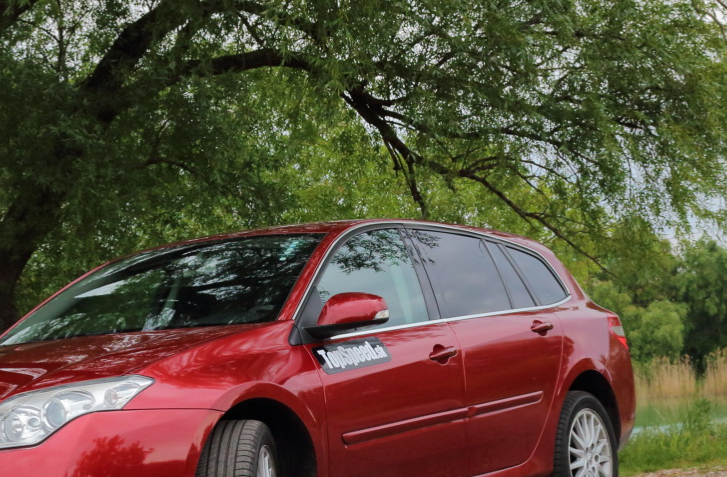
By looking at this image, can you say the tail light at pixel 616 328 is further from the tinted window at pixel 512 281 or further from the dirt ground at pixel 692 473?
the dirt ground at pixel 692 473

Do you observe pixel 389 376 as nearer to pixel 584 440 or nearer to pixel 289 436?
pixel 289 436

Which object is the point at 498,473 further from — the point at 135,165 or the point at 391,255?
the point at 135,165

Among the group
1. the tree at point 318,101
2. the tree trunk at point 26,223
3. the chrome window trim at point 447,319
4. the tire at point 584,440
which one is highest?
the tree at point 318,101

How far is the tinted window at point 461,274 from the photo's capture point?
5.53 metres

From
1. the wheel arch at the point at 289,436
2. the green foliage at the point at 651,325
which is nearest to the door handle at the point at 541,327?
the wheel arch at the point at 289,436

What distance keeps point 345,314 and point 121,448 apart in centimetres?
121

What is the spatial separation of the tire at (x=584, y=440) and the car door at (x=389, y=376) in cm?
107

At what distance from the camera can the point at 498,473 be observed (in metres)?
5.60

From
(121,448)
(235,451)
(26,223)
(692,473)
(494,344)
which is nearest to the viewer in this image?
(121,448)

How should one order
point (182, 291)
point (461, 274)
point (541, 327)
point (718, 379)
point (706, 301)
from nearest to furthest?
point (182, 291)
point (461, 274)
point (541, 327)
point (718, 379)
point (706, 301)

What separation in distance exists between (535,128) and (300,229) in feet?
22.2

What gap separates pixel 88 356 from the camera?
13.2 feet

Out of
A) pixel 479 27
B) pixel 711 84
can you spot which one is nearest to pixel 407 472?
pixel 479 27

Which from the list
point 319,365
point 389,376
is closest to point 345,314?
point 319,365
